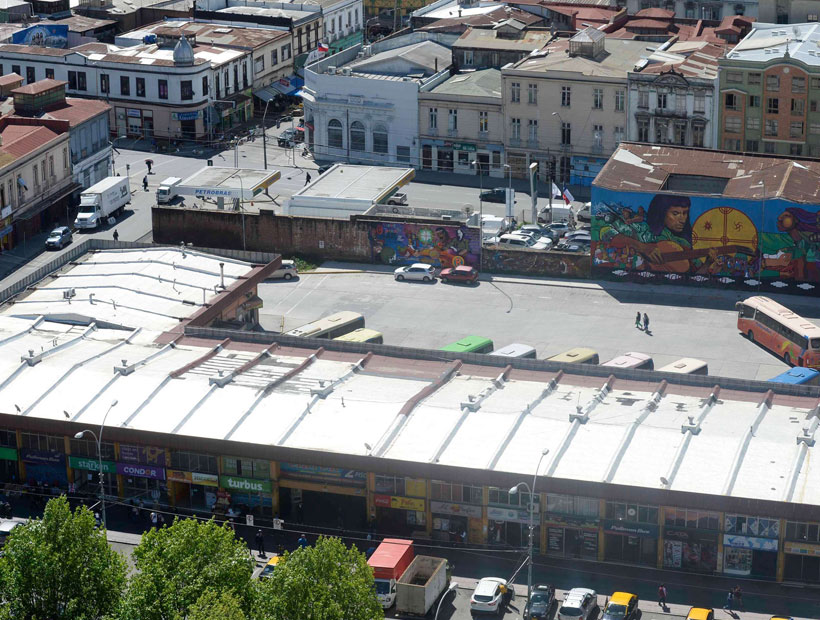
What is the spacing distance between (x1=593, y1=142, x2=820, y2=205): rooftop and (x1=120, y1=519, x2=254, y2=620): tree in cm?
5860

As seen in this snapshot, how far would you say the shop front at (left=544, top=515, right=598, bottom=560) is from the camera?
80.2 meters

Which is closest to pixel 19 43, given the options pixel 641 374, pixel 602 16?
pixel 602 16

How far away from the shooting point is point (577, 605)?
73625 millimetres

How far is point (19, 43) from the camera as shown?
548 ft

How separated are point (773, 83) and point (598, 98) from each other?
15626 mm

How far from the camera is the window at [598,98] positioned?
140375mm

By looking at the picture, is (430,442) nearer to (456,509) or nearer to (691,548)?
(456,509)

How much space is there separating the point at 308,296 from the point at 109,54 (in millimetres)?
52067

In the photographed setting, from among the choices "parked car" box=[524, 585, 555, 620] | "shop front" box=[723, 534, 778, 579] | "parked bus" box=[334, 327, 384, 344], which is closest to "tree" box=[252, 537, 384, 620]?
"parked car" box=[524, 585, 555, 620]

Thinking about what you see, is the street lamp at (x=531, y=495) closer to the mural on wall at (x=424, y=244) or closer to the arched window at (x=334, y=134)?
the mural on wall at (x=424, y=244)

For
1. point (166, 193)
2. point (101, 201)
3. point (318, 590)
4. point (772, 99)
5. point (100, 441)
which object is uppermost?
point (772, 99)

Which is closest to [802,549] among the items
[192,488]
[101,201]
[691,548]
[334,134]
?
[691,548]

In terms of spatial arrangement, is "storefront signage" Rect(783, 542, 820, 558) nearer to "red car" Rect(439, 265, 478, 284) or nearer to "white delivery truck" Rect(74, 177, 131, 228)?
"red car" Rect(439, 265, 478, 284)

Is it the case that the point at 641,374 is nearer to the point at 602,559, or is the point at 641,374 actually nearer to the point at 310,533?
the point at 602,559
